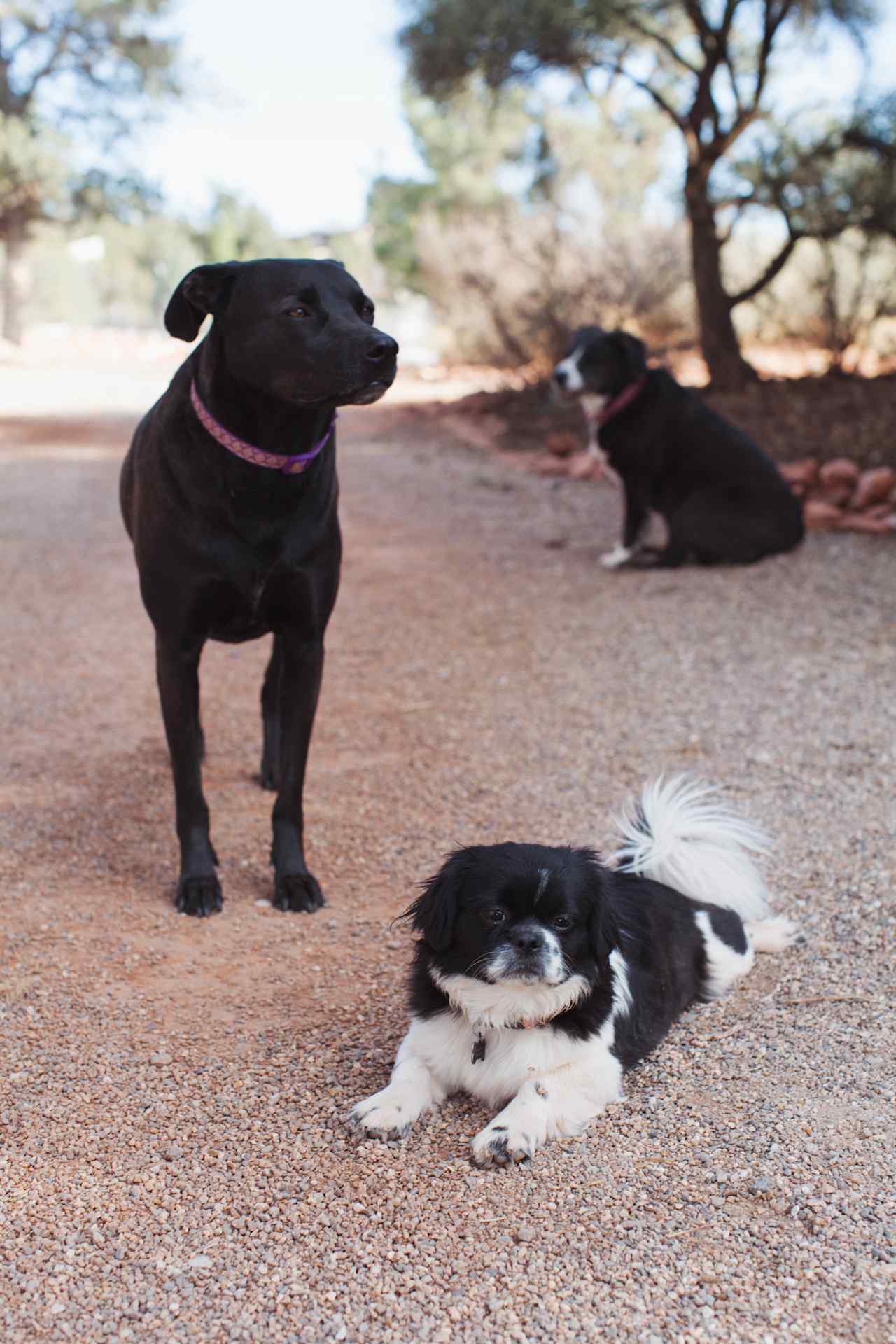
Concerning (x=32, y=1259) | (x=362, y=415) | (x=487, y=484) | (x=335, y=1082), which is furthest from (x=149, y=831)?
(x=362, y=415)

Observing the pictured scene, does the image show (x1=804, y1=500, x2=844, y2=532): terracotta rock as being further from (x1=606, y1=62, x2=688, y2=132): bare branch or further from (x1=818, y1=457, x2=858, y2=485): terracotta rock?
(x1=606, y1=62, x2=688, y2=132): bare branch

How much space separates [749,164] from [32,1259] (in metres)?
11.9

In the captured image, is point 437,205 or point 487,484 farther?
point 437,205

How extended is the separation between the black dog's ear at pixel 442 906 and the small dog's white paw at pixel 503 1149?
0.38 meters

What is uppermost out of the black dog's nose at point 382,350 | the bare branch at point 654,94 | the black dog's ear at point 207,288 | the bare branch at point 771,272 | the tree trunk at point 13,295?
the bare branch at point 654,94

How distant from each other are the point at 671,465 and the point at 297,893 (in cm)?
507

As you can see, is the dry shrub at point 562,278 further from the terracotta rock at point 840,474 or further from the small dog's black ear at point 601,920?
the small dog's black ear at point 601,920

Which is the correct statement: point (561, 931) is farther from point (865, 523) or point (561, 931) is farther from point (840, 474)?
point (840, 474)

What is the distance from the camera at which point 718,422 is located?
8344mm

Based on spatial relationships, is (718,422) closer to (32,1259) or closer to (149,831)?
(149,831)

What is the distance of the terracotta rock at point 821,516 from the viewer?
29.8 feet

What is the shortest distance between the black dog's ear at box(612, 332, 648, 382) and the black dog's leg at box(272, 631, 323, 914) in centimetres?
480

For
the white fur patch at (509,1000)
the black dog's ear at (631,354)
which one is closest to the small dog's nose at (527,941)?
the white fur patch at (509,1000)

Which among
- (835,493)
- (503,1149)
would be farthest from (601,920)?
(835,493)
